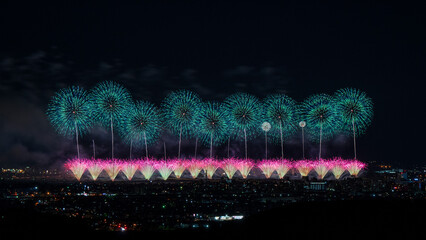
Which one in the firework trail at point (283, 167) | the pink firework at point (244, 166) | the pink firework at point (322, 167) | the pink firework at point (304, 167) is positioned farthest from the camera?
the pink firework at point (244, 166)

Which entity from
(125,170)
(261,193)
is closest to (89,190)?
(125,170)

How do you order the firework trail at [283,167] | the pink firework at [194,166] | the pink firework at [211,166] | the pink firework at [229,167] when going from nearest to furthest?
the pink firework at [194,166] < the pink firework at [211,166] < the firework trail at [283,167] < the pink firework at [229,167]

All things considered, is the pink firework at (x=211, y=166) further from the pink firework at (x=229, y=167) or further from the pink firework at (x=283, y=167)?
the pink firework at (x=283, y=167)

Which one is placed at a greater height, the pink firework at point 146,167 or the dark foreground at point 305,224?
the pink firework at point 146,167

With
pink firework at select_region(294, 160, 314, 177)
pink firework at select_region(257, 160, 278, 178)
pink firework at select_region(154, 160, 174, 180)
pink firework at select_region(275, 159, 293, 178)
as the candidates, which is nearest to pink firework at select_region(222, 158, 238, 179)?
pink firework at select_region(257, 160, 278, 178)

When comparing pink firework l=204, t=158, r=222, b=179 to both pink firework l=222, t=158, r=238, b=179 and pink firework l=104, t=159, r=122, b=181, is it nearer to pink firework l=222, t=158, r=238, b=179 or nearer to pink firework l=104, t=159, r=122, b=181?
pink firework l=222, t=158, r=238, b=179

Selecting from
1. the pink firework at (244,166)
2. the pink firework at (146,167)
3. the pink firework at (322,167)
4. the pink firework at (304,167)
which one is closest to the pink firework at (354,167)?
the pink firework at (322,167)

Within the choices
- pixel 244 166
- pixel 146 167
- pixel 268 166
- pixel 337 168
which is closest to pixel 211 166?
pixel 244 166
